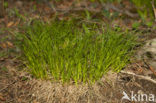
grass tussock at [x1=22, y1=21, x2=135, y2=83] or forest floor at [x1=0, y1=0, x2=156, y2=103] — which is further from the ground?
grass tussock at [x1=22, y1=21, x2=135, y2=83]

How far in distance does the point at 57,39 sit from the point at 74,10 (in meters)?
1.54

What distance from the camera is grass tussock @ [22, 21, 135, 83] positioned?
7.64ft

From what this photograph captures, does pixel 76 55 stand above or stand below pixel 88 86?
above

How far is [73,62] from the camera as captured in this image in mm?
2318

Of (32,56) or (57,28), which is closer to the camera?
(32,56)

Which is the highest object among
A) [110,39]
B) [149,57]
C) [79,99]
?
[110,39]

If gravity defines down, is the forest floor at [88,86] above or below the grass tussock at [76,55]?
below

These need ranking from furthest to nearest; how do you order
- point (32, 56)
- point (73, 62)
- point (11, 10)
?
point (11, 10)
point (32, 56)
point (73, 62)

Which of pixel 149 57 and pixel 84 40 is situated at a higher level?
pixel 84 40

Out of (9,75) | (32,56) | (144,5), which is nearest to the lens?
(32,56)

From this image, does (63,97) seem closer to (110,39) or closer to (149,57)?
(110,39)

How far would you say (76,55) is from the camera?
7.59ft

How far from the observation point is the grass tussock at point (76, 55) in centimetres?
233

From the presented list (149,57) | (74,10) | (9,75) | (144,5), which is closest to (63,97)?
(9,75)
